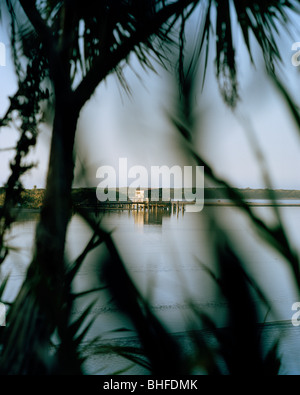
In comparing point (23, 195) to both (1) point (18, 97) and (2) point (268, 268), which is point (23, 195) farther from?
(2) point (268, 268)

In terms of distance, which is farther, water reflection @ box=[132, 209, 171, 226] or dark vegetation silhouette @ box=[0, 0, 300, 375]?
water reflection @ box=[132, 209, 171, 226]

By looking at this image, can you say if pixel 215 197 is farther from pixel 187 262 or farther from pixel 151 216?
pixel 151 216

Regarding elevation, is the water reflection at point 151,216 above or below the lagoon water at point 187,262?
above

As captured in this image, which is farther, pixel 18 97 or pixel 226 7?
pixel 18 97

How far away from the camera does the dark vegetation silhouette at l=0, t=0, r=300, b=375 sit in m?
0.20

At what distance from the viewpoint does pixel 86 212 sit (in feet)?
0.87

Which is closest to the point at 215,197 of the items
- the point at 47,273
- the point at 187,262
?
the point at 187,262

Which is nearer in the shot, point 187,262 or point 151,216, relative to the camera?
point 187,262

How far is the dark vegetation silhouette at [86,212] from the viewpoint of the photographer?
0.66ft

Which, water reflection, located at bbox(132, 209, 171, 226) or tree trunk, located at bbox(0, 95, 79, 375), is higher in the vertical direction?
water reflection, located at bbox(132, 209, 171, 226)

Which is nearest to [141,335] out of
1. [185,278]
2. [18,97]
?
[185,278]

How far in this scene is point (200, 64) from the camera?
0.22m

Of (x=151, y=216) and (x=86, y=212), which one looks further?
(x=151, y=216)

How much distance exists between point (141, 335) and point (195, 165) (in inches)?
4.6
